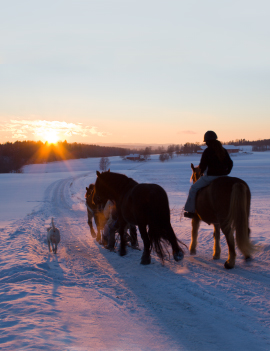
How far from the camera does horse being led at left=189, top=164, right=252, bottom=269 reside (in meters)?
5.39

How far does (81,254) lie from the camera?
7.19 metres

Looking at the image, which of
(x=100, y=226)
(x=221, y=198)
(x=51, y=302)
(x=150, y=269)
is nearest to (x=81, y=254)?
(x=100, y=226)

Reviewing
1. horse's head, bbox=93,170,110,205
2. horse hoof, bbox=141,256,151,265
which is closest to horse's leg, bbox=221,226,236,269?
horse hoof, bbox=141,256,151,265

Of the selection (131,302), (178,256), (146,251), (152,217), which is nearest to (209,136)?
(152,217)

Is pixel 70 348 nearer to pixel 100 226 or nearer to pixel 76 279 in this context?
pixel 76 279

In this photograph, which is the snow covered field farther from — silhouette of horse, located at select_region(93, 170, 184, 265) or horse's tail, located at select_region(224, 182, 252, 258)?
horse's tail, located at select_region(224, 182, 252, 258)

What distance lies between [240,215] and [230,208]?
0.23m

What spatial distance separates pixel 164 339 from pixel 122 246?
3.86m

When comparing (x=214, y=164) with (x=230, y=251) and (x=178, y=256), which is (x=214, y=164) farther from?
(x=178, y=256)

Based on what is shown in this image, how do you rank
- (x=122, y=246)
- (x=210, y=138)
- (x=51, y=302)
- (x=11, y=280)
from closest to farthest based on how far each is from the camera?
1. (x=51, y=302)
2. (x=11, y=280)
3. (x=210, y=138)
4. (x=122, y=246)

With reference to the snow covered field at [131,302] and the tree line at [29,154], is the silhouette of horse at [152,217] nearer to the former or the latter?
the snow covered field at [131,302]

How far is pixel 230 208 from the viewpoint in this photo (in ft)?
18.0

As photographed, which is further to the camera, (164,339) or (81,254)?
(81,254)

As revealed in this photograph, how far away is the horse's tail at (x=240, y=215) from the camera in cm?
538
